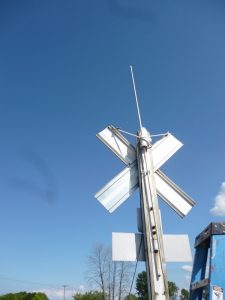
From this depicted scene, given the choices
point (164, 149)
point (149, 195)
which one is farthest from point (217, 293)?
point (164, 149)

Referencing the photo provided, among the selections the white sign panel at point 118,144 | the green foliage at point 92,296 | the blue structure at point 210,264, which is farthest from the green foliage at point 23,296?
the blue structure at point 210,264

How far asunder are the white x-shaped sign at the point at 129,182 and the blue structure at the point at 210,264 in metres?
1.48

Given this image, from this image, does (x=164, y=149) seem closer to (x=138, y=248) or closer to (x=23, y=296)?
(x=138, y=248)

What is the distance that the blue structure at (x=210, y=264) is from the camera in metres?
2.85

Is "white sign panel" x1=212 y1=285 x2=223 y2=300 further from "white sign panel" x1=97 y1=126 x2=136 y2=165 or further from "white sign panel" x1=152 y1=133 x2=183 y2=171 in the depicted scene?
"white sign panel" x1=97 y1=126 x2=136 y2=165

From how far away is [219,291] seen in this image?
2.83 metres

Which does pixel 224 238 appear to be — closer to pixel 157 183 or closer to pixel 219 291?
pixel 219 291

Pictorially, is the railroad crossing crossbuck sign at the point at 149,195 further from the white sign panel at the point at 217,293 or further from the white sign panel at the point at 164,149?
the white sign panel at the point at 217,293

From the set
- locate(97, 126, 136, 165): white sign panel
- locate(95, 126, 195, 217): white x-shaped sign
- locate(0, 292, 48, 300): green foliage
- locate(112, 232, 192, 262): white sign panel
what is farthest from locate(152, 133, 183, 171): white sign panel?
locate(0, 292, 48, 300): green foliage

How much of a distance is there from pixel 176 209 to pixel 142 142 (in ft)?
4.23

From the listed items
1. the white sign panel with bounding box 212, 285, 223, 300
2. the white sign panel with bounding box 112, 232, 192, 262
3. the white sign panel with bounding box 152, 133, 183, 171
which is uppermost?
the white sign panel with bounding box 152, 133, 183, 171

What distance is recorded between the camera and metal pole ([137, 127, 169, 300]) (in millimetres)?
4266

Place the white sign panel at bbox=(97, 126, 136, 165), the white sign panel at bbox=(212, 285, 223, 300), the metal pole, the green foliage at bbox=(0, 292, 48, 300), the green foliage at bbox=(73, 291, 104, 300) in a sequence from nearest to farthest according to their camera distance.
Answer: the white sign panel at bbox=(212, 285, 223, 300) < the metal pole < the white sign panel at bbox=(97, 126, 136, 165) < the green foliage at bbox=(73, 291, 104, 300) < the green foliage at bbox=(0, 292, 48, 300)

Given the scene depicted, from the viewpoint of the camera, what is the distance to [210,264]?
294 centimetres
